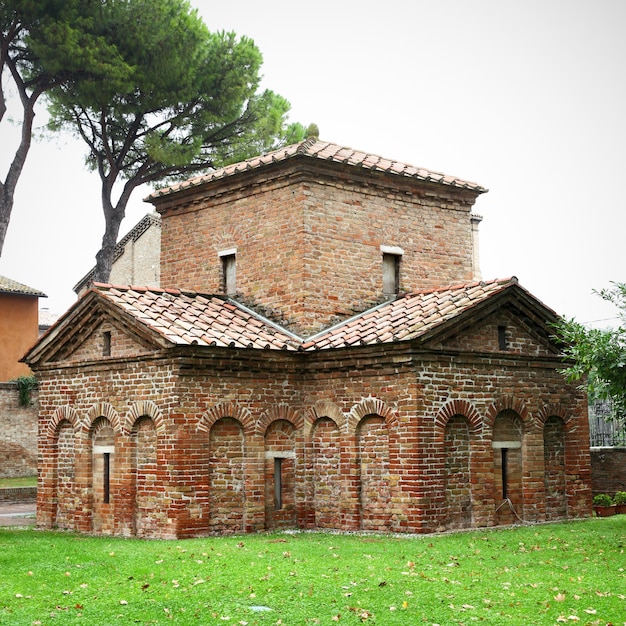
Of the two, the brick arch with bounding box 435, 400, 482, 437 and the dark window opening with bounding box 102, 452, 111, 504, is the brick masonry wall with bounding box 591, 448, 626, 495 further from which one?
the dark window opening with bounding box 102, 452, 111, 504

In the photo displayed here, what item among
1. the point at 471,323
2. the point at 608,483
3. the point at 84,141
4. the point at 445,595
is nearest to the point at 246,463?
the point at 471,323

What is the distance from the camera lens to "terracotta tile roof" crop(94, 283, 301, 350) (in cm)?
1480

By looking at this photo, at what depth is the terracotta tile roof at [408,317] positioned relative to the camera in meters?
14.8

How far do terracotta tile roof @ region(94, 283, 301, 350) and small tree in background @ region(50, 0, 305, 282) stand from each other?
10032 millimetres

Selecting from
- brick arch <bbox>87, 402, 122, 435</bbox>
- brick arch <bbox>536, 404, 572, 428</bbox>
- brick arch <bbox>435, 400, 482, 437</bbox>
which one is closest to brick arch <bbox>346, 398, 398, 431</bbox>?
brick arch <bbox>435, 400, 482, 437</bbox>

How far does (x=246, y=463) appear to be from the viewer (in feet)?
49.9

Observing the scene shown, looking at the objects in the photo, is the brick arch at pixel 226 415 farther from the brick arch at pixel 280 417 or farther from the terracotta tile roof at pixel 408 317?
the terracotta tile roof at pixel 408 317

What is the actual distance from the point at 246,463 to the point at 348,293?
4003 mm

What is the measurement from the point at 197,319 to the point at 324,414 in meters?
2.74

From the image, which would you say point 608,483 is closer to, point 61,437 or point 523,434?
point 523,434

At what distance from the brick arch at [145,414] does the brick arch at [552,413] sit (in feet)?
21.5

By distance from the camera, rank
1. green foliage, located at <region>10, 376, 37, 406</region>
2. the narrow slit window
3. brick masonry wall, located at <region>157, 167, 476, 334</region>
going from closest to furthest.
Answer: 1. brick masonry wall, located at <region>157, 167, 476, 334</region>
2. the narrow slit window
3. green foliage, located at <region>10, 376, 37, 406</region>

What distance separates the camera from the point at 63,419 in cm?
1681

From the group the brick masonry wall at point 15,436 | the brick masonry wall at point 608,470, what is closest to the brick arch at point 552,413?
the brick masonry wall at point 608,470
